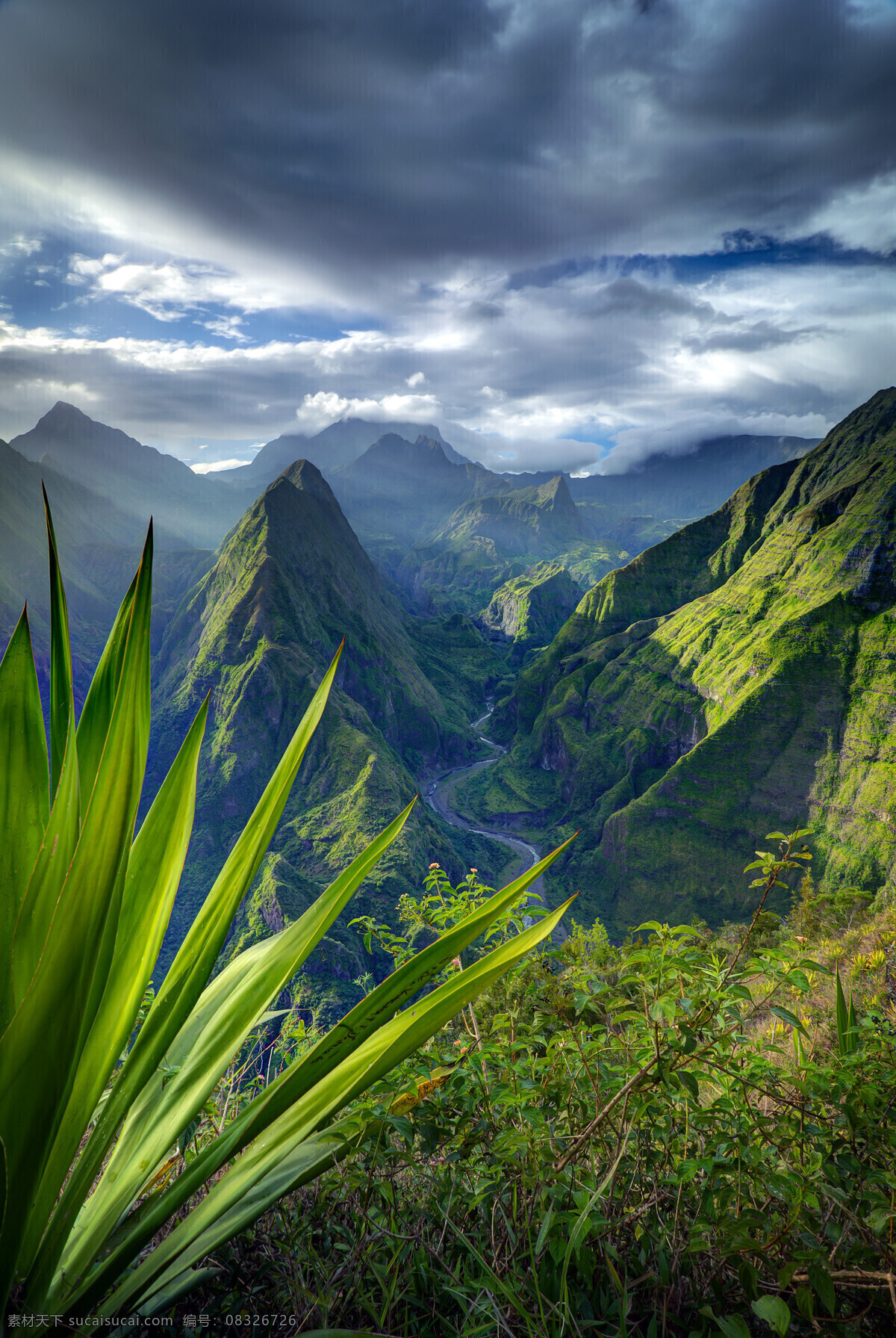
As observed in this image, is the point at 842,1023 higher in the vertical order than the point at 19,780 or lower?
lower

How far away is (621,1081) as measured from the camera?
52.5 inches

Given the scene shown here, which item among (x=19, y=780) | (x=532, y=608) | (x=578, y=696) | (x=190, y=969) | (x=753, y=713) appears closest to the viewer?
(x=19, y=780)

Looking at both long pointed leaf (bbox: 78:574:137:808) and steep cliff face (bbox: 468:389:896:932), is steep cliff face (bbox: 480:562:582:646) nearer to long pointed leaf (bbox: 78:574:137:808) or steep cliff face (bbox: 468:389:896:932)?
steep cliff face (bbox: 468:389:896:932)

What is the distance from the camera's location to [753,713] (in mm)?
51094

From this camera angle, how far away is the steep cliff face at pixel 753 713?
4472 cm

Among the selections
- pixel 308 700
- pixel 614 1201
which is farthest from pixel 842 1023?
pixel 308 700

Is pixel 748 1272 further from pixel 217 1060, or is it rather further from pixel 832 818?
pixel 832 818

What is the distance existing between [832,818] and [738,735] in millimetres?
12084

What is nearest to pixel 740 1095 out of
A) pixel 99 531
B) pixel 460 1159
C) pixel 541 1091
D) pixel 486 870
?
pixel 541 1091

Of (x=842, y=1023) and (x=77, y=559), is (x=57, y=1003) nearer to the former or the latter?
(x=842, y=1023)

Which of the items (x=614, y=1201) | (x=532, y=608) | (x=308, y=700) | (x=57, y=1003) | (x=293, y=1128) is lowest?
(x=308, y=700)

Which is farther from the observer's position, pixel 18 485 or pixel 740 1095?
pixel 18 485

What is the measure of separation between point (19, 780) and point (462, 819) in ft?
260

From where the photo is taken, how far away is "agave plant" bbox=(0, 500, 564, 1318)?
0.44 m
